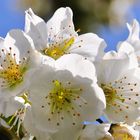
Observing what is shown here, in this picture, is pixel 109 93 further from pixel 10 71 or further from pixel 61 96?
pixel 10 71

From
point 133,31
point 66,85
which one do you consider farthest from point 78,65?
point 133,31

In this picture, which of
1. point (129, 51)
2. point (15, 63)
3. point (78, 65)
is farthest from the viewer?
point (15, 63)

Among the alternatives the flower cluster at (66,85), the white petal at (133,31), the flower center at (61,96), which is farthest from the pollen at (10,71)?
the white petal at (133,31)

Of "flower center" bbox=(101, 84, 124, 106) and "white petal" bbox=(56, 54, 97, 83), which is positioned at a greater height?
"white petal" bbox=(56, 54, 97, 83)

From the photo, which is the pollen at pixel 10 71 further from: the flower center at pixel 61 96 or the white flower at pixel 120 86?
the white flower at pixel 120 86

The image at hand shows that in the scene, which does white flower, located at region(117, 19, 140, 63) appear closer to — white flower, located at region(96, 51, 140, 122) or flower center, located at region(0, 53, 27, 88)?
white flower, located at region(96, 51, 140, 122)

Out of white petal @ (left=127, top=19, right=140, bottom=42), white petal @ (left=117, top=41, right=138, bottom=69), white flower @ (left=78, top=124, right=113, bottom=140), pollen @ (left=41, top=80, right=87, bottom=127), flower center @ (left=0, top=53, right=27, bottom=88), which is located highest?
white petal @ (left=127, top=19, right=140, bottom=42)

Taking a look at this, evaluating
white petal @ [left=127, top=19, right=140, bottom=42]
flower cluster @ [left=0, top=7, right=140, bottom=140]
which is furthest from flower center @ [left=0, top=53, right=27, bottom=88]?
white petal @ [left=127, top=19, right=140, bottom=42]

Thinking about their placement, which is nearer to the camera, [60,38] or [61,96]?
[61,96]

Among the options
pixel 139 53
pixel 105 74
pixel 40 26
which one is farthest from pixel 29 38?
pixel 139 53
